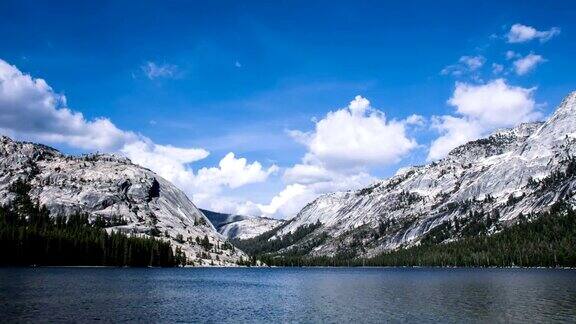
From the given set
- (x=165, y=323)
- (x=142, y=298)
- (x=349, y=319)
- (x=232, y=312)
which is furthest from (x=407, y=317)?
(x=142, y=298)

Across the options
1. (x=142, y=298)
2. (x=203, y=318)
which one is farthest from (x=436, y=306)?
(x=142, y=298)

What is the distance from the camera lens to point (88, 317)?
233 feet

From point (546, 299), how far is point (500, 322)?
36.4 meters

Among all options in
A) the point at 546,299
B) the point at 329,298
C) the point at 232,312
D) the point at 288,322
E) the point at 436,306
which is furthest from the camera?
the point at 329,298

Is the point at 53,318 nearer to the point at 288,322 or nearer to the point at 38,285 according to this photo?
the point at 288,322

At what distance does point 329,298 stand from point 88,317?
186ft

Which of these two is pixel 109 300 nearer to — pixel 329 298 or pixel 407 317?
pixel 329 298

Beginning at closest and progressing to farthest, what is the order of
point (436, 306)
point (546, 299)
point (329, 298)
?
point (436, 306) < point (546, 299) < point (329, 298)

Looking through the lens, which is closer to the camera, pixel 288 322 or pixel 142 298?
pixel 288 322

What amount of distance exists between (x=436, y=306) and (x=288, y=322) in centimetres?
3282

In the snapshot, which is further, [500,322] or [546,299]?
[546,299]

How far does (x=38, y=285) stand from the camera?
4587 inches

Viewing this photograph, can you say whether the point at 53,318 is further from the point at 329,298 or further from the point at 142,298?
the point at 329,298

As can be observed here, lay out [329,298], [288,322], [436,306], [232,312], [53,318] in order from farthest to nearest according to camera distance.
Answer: [329,298]
[436,306]
[232,312]
[288,322]
[53,318]
